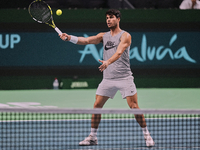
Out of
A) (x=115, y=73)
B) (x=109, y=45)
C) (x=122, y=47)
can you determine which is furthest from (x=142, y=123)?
(x=109, y=45)

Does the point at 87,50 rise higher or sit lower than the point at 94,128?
higher

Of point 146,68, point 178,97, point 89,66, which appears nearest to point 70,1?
point 89,66

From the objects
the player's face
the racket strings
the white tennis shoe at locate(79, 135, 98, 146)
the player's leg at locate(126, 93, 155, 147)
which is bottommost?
the white tennis shoe at locate(79, 135, 98, 146)

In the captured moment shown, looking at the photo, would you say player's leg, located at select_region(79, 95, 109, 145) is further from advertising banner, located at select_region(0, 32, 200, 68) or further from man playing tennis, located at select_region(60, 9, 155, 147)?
advertising banner, located at select_region(0, 32, 200, 68)

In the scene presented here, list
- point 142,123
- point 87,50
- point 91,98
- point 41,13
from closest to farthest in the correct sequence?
point 142,123, point 41,13, point 91,98, point 87,50

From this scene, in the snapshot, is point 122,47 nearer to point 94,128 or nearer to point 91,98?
point 94,128

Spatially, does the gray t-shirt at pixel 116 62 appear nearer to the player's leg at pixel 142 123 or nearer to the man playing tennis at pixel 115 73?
the man playing tennis at pixel 115 73

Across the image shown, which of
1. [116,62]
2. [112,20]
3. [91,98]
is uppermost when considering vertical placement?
[112,20]

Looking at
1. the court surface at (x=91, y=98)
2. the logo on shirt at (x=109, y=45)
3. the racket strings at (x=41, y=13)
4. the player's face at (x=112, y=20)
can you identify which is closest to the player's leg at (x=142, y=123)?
the logo on shirt at (x=109, y=45)

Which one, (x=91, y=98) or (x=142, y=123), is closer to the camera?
(x=142, y=123)

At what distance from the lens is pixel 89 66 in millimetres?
10469

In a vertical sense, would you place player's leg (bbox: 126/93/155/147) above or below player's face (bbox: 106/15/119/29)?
below

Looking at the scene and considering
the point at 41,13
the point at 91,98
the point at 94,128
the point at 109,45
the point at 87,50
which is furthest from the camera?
the point at 87,50

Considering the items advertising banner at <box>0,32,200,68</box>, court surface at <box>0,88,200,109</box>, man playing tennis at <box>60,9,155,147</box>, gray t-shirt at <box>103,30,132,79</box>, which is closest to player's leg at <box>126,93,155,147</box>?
man playing tennis at <box>60,9,155,147</box>
